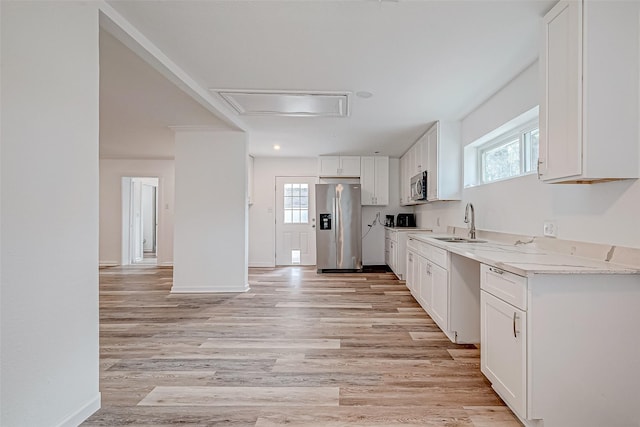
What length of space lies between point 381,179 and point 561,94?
14.5 feet

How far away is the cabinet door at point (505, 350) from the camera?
1.50 m

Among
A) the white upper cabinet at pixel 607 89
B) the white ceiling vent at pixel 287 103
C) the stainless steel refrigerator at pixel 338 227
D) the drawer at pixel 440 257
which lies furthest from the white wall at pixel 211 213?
the white upper cabinet at pixel 607 89

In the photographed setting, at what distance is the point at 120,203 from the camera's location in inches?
249

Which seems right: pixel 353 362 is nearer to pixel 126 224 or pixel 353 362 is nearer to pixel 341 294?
pixel 341 294

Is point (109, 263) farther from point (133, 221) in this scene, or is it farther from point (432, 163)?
point (432, 163)

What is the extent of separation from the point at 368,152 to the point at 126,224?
5.30 metres

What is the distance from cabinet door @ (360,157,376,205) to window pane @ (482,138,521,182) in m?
2.70

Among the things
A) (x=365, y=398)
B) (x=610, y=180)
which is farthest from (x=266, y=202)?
(x=610, y=180)

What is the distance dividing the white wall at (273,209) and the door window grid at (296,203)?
277mm

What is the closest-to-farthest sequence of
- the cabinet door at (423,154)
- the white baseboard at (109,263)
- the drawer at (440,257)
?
the drawer at (440,257), the cabinet door at (423,154), the white baseboard at (109,263)

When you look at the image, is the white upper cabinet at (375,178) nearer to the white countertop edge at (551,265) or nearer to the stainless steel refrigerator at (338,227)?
the stainless steel refrigerator at (338,227)

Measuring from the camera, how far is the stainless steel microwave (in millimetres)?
4355

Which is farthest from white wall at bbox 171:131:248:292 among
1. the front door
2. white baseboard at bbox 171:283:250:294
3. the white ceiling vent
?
the front door

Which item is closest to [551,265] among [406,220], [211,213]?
[211,213]
